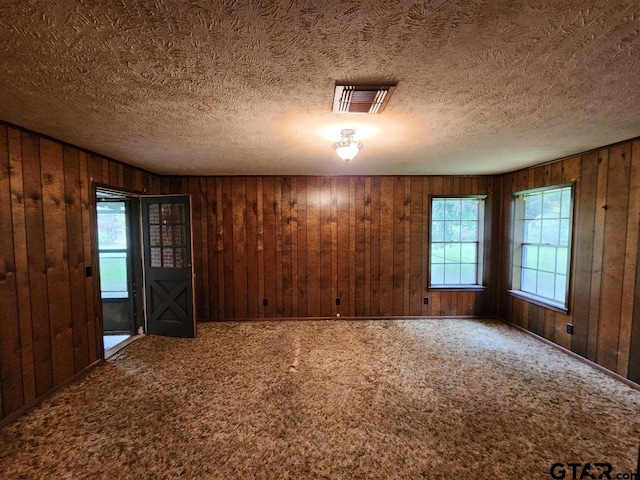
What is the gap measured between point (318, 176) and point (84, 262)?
3092mm

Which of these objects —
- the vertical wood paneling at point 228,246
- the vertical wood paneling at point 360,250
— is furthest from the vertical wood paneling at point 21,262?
the vertical wood paneling at point 360,250

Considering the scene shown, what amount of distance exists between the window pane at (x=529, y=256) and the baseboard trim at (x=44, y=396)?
560 cm

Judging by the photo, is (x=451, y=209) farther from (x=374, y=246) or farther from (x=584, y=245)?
(x=584, y=245)

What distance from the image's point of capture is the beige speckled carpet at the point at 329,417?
1645 millimetres

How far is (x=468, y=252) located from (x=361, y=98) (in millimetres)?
3685

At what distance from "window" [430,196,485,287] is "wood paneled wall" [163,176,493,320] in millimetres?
170

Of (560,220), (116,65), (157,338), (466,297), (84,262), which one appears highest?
(116,65)

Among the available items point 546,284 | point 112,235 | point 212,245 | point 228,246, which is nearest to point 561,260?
point 546,284

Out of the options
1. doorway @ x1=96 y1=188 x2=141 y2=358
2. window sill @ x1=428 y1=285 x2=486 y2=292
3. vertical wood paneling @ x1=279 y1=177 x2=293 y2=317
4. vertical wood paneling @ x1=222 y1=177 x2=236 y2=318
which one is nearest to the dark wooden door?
doorway @ x1=96 y1=188 x2=141 y2=358

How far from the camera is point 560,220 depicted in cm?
322

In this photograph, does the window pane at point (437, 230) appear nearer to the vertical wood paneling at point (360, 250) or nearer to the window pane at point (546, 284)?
the vertical wood paneling at point (360, 250)

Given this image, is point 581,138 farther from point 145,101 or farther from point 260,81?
point 145,101

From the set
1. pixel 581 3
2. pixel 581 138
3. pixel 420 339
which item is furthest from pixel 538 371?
pixel 581 3

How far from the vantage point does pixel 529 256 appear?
3.69m
